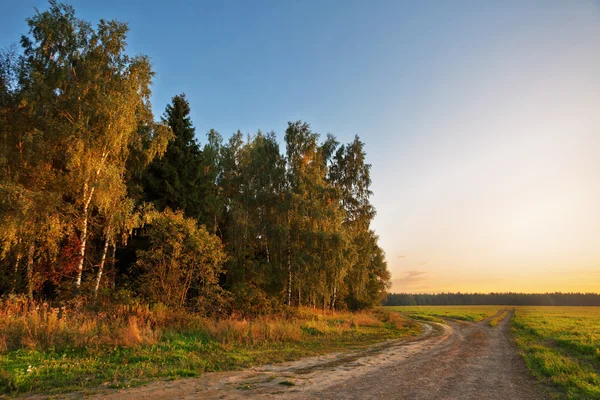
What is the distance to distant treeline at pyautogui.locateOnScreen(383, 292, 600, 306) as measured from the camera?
155 metres

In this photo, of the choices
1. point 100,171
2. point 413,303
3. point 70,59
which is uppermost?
point 70,59

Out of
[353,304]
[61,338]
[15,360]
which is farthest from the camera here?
[353,304]

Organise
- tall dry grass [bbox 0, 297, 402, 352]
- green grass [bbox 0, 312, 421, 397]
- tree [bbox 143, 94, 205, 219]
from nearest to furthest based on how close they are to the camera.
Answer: green grass [bbox 0, 312, 421, 397], tall dry grass [bbox 0, 297, 402, 352], tree [bbox 143, 94, 205, 219]

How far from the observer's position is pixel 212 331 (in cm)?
1521

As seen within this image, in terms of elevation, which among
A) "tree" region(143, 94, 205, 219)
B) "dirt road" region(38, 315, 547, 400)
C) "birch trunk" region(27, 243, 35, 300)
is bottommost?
"dirt road" region(38, 315, 547, 400)

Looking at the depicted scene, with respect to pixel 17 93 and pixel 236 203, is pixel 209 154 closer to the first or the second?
pixel 236 203

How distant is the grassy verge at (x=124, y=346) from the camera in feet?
28.3

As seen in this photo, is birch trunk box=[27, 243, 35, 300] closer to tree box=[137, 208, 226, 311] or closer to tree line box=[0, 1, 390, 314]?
tree line box=[0, 1, 390, 314]

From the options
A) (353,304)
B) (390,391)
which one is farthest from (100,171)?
(353,304)

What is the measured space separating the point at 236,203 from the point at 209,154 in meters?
7.74

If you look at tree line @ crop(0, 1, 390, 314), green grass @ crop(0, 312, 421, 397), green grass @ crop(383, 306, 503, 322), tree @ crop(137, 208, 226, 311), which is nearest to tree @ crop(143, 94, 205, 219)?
tree line @ crop(0, 1, 390, 314)

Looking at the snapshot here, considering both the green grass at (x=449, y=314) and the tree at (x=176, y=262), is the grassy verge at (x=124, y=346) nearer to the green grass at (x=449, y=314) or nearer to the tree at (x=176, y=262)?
the tree at (x=176, y=262)

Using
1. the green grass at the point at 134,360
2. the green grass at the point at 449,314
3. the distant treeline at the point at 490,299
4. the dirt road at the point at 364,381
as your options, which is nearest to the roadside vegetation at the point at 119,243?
the green grass at the point at 134,360

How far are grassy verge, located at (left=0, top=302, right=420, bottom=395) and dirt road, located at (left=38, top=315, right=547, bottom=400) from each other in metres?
1.02
